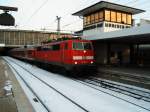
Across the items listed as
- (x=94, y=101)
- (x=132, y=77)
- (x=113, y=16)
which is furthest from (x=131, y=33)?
(x=113, y=16)

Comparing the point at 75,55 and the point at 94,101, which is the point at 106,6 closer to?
the point at 75,55

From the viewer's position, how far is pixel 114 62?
29.1m

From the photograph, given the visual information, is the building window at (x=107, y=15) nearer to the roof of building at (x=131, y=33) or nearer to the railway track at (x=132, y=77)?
the roof of building at (x=131, y=33)

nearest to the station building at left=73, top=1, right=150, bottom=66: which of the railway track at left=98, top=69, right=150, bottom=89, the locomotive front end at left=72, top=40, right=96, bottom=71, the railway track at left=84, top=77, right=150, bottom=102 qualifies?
the locomotive front end at left=72, top=40, right=96, bottom=71

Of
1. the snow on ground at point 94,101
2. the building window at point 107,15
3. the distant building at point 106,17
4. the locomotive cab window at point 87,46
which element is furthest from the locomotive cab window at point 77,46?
the building window at point 107,15

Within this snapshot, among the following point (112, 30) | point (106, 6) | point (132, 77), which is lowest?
point (132, 77)

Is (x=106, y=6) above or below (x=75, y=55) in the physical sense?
above

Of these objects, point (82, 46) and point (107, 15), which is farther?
point (107, 15)

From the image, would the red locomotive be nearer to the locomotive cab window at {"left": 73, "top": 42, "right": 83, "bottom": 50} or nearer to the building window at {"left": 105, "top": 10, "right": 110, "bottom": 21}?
the locomotive cab window at {"left": 73, "top": 42, "right": 83, "bottom": 50}

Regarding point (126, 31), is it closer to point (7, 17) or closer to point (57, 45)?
point (57, 45)

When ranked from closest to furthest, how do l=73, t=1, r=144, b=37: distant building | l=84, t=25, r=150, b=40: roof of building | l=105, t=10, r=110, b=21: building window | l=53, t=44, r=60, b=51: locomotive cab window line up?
l=84, t=25, r=150, b=40: roof of building, l=53, t=44, r=60, b=51: locomotive cab window, l=73, t=1, r=144, b=37: distant building, l=105, t=10, r=110, b=21: building window

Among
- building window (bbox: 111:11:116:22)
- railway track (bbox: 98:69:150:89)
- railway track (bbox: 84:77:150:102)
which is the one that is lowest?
railway track (bbox: 84:77:150:102)

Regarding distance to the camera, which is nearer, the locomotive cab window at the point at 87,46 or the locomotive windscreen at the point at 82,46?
the locomotive windscreen at the point at 82,46

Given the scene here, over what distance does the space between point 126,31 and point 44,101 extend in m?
10.1
